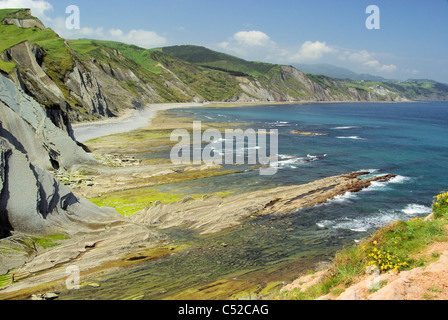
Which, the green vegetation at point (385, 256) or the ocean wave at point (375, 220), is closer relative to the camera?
the green vegetation at point (385, 256)

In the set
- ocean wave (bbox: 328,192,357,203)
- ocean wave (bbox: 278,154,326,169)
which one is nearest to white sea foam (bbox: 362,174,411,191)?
ocean wave (bbox: 328,192,357,203)

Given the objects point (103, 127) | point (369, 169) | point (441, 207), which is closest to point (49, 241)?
point (441, 207)

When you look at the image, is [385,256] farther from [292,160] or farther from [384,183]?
[292,160]

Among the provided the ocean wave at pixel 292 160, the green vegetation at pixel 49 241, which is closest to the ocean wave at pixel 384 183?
the ocean wave at pixel 292 160

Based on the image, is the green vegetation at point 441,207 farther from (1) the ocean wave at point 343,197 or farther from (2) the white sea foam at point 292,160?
(2) the white sea foam at point 292,160

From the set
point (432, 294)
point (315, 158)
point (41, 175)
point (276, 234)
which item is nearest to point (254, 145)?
point (315, 158)

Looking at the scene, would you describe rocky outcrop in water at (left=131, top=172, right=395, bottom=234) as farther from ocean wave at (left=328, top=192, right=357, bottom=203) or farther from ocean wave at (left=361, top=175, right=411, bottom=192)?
ocean wave at (left=361, top=175, right=411, bottom=192)

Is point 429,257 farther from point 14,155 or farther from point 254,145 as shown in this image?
point 254,145

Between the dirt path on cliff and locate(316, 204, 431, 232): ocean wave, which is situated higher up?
the dirt path on cliff
